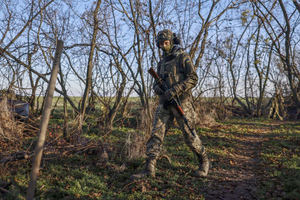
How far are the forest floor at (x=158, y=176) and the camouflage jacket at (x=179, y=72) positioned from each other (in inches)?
55.4

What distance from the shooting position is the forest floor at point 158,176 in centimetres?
344

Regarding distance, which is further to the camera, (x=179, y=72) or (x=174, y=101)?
(x=179, y=72)

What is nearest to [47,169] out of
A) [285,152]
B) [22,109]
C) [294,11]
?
[22,109]

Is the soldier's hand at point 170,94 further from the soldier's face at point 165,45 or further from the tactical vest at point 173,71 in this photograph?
the soldier's face at point 165,45

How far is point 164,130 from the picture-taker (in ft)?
13.8

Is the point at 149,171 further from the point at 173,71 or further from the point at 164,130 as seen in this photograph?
the point at 173,71

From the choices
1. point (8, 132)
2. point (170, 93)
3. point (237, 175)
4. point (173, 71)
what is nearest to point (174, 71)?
point (173, 71)

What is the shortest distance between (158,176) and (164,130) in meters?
0.79

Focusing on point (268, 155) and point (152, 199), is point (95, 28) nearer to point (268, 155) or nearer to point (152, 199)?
point (152, 199)

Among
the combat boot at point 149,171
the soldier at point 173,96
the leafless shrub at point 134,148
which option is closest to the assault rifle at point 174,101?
the soldier at point 173,96

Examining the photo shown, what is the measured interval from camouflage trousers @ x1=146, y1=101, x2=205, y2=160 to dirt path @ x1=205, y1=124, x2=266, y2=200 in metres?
0.63

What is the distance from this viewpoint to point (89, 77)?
19.2 feet

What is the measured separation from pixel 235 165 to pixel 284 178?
1.19 m

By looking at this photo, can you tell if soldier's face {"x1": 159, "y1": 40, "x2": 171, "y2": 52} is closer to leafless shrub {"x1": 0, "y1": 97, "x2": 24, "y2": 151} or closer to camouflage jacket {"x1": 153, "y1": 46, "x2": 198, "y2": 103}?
camouflage jacket {"x1": 153, "y1": 46, "x2": 198, "y2": 103}
